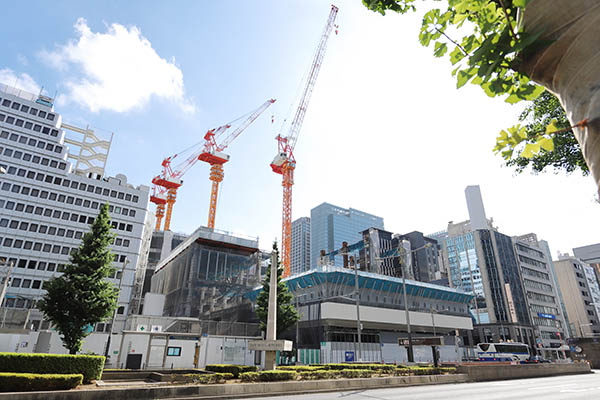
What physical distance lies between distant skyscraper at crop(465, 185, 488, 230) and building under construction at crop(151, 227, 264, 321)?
64836 mm

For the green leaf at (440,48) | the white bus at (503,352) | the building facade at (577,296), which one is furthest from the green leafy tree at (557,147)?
the building facade at (577,296)

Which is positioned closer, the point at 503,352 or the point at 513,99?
the point at 513,99

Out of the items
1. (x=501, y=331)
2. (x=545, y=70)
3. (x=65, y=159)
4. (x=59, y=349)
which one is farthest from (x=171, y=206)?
(x=545, y=70)

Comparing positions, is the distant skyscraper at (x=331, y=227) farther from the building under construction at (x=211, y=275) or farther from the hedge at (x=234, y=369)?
the hedge at (x=234, y=369)

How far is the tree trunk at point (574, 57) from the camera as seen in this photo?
1865 millimetres

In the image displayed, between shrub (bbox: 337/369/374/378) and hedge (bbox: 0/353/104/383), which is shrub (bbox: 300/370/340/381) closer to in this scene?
shrub (bbox: 337/369/374/378)

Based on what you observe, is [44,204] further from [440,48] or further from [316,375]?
[440,48]

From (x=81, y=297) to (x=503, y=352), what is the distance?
51061 mm

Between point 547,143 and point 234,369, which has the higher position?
point 547,143

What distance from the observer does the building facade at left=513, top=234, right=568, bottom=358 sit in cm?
8456

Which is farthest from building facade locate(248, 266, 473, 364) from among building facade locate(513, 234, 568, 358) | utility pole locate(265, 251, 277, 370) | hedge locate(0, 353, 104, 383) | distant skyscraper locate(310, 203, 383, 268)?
distant skyscraper locate(310, 203, 383, 268)

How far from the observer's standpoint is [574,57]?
199 centimetres

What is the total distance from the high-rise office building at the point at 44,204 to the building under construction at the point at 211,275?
9.55m

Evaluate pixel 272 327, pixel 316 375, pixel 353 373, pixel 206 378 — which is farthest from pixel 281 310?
pixel 206 378
